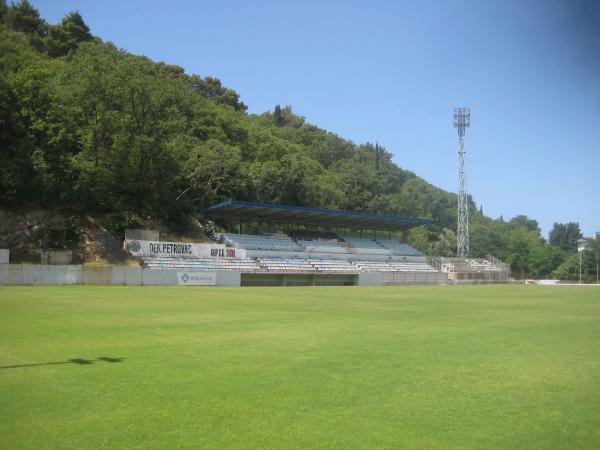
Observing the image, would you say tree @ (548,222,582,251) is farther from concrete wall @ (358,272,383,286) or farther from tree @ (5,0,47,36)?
tree @ (5,0,47,36)

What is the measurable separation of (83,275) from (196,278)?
9045mm

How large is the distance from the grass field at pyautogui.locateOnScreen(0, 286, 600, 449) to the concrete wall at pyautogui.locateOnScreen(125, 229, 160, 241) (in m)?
36.8

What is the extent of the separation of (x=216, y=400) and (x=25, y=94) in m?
50.5

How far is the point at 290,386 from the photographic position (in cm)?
836

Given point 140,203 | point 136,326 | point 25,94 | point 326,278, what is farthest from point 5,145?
point 136,326

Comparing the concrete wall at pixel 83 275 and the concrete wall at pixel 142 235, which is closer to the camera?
the concrete wall at pixel 83 275

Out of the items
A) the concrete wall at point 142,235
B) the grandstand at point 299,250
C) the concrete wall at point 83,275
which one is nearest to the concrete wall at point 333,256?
the grandstand at point 299,250

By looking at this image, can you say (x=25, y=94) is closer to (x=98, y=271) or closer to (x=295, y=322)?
(x=98, y=271)

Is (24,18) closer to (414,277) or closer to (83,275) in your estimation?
(83,275)

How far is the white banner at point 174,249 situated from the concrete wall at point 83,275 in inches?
309

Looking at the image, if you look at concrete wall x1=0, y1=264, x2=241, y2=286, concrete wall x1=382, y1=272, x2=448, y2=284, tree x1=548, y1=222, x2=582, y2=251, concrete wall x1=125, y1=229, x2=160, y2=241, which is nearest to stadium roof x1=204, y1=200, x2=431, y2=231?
concrete wall x1=125, y1=229, x2=160, y2=241

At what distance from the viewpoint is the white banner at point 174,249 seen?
48.9 m

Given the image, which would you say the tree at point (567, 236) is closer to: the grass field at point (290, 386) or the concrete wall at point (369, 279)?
the concrete wall at point (369, 279)

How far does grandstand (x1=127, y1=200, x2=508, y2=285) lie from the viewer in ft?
164
